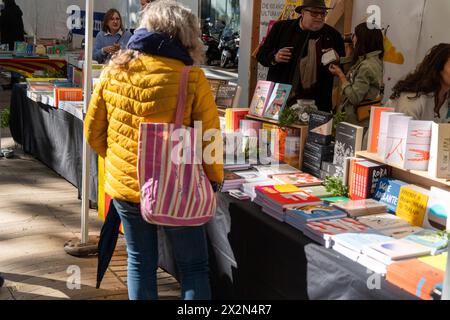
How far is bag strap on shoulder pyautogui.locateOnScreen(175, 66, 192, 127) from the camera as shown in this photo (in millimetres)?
2338

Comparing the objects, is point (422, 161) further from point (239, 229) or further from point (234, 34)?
point (234, 34)

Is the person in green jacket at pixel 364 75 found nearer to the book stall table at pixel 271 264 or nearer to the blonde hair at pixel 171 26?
the book stall table at pixel 271 264

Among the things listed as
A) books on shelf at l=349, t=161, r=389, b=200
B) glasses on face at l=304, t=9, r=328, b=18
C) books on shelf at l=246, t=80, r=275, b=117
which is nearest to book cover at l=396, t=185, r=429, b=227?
books on shelf at l=349, t=161, r=389, b=200

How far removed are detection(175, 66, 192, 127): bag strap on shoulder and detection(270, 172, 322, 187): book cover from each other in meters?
0.89

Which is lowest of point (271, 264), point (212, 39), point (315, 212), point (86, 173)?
point (271, 264)

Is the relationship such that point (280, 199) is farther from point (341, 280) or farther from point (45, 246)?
point (45, 246)

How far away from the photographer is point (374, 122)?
9.52 ft

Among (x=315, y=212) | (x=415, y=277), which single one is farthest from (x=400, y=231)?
(x=415, y=277)

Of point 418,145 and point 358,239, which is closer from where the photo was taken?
point 358,239

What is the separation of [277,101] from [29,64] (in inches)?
234

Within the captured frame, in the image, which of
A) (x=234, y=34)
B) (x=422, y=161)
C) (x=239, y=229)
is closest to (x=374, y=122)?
(x=422, y=161)

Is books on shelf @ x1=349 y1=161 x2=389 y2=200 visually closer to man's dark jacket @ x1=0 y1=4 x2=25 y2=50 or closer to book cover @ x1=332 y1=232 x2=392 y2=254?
book cover @ x1=332 y1=232 x2=392 y2=254

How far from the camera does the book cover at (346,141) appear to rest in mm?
2934

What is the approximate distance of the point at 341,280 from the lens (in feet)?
7.02
